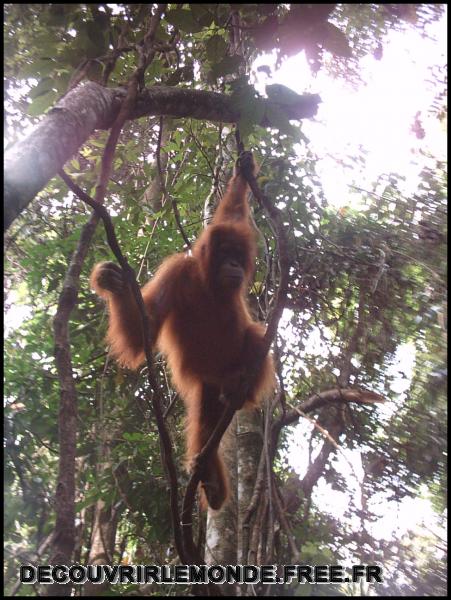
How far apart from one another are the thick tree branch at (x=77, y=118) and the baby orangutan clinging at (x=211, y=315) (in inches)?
27.3

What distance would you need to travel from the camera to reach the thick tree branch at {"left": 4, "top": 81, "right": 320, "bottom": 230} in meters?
1.17

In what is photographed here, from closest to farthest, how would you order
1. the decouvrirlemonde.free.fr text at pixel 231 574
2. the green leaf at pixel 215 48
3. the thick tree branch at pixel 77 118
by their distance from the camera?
the thick tree branch at pixel 77 118 < the decouvrirlemonde.free.fr text at pixel 231 574 < the green leaf at pixel 215 48

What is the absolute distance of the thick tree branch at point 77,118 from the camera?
1.17 meters

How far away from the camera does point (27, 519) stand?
1.51m

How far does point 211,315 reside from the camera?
9.95 feet

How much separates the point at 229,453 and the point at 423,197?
1938mm

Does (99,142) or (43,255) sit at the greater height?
(99,142)

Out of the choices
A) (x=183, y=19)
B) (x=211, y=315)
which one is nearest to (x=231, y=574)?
(x=211, y=315)

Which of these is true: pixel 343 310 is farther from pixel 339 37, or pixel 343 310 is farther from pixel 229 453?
pixel 339 37

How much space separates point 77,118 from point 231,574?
2.02 m

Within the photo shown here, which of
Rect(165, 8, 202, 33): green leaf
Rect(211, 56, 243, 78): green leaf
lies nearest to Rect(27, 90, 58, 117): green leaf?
Rect(165, 8, 202, 33): green leaf

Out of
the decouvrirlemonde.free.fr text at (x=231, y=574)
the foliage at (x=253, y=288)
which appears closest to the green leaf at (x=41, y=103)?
the foliage at (x=253, y=288)

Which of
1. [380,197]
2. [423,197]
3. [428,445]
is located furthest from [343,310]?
[428,445]

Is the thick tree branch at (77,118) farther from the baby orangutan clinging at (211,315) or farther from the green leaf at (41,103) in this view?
the baby orangutan clinging at (211,315)
